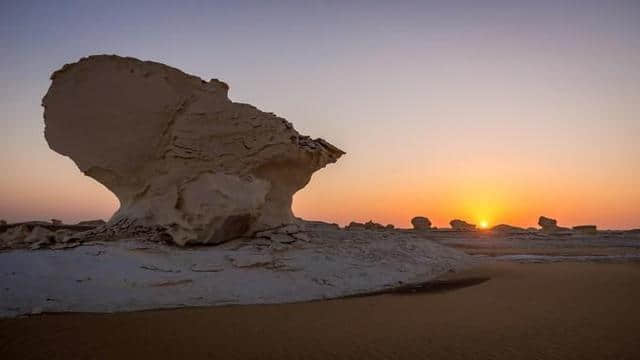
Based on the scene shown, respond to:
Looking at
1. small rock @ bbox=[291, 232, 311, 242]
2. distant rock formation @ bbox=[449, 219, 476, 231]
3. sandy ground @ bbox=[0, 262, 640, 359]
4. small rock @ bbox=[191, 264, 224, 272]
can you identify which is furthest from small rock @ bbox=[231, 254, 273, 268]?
distant rock formation @ bbox=[449, 219, 476, 231]

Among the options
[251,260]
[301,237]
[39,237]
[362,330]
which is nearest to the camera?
[362,330]

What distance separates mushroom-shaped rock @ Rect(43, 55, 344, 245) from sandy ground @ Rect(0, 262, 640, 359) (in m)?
5.71

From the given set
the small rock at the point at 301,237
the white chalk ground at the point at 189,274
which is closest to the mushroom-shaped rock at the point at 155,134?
the small rock at the point at 301,237

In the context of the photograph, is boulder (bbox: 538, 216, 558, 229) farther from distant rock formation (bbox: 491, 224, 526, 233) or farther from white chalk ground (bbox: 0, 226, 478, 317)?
white chalk ground (bbox: 0, 226, 478, 317)

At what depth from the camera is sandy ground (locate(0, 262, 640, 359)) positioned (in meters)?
6.78

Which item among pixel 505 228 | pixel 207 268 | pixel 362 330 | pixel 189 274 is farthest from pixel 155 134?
pixel 505 228

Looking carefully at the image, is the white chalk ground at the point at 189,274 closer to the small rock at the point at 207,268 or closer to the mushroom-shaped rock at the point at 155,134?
the small rock at the point at 207,268

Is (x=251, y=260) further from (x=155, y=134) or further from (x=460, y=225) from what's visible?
(x=460, y=225)

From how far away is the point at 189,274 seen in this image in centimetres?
1135

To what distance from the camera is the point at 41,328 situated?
7945mm

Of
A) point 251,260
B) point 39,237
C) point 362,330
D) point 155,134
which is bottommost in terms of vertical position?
point 362,330

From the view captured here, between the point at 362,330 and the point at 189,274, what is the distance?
4.96 meters

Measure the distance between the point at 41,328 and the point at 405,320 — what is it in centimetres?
606

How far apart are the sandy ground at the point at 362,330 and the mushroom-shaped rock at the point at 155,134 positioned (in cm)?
571
